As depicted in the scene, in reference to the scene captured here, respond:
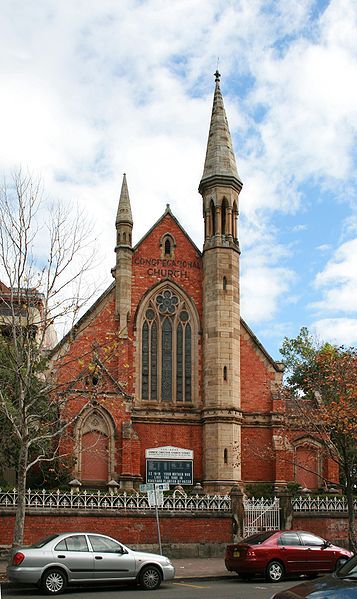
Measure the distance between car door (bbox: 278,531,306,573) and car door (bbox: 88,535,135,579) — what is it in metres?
4.28

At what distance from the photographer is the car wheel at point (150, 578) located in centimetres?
1675

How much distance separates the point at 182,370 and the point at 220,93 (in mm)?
14772

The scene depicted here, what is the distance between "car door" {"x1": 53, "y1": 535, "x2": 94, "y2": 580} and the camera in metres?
15.9

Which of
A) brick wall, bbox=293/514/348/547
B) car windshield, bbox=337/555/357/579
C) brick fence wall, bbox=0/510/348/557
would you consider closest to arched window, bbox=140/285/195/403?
brick wall, bbox=293/514/348/547

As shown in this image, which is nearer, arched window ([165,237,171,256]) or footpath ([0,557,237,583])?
footpath ([0,557,237,583])

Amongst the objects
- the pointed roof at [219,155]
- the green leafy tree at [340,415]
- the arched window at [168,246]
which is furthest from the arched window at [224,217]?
the green leafy tree at [340,415]

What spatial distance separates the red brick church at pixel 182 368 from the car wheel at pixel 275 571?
14.5m

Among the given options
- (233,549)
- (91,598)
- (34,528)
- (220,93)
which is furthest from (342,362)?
(220,93)

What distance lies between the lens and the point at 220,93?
39.7 m

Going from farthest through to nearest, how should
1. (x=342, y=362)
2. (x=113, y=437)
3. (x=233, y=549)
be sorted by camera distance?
(x=113, y=437) → (x=342, y=362) → (x=233, y=549)

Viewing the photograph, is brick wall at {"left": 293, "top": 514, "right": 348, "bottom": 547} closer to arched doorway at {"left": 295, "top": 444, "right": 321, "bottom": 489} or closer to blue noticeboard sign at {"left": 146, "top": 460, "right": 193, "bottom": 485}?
blue noticeboard sign at {"left": 146, "top": 460, "right": 193, "bottom": 485}

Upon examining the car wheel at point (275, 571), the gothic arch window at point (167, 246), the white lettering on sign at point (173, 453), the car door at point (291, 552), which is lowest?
the car wheel at point (275, 571)

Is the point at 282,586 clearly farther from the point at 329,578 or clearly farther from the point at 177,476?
the point at 177,476

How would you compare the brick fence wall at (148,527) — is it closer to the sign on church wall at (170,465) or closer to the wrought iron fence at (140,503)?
the wrought iron fence at (140,503)
